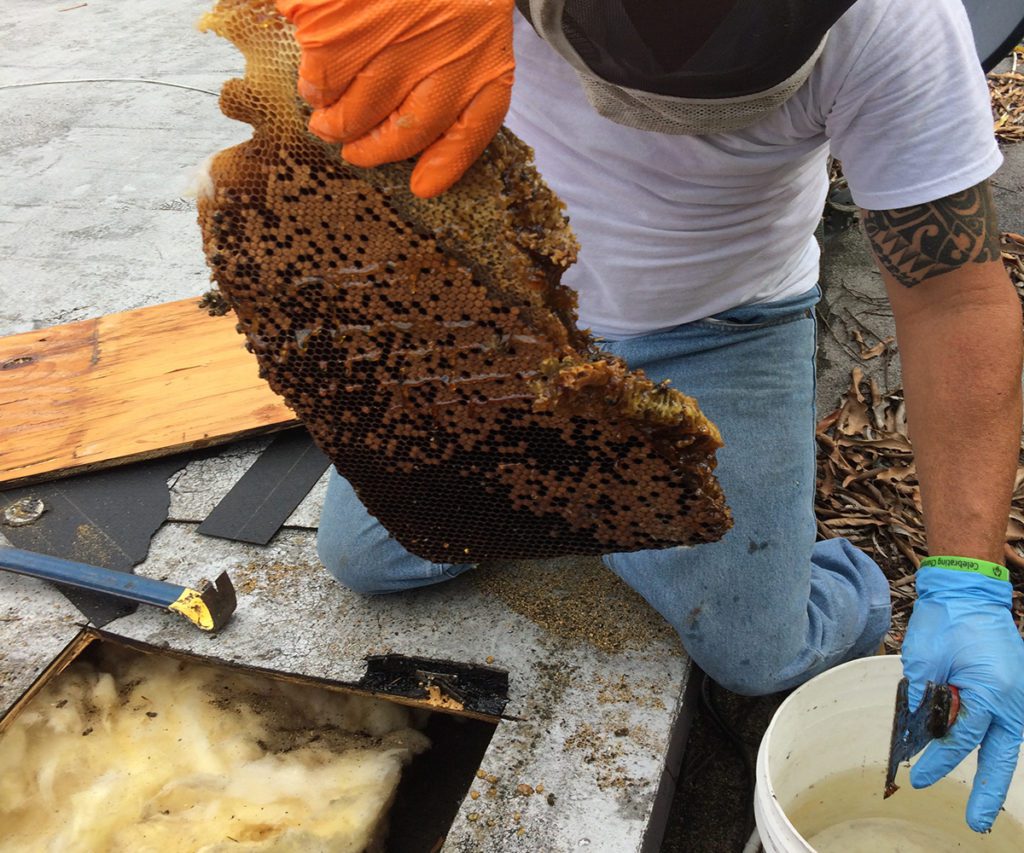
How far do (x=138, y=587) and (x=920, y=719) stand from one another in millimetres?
1763

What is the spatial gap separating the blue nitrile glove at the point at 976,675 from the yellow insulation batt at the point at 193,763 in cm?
116

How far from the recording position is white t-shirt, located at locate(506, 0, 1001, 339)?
167 cm

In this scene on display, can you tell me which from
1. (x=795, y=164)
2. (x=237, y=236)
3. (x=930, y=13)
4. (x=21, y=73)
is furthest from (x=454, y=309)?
(x=21, y=73)

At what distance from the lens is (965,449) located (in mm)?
1808

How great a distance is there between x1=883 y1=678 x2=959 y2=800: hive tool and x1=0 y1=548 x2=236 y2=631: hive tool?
4.99 feet

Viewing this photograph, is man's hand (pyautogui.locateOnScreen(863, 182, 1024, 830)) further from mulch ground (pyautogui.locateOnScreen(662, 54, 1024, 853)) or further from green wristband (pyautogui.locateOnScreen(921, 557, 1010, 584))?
mulch ground (pyautogui.locateOnScreen(662, 54, 1024, 853))

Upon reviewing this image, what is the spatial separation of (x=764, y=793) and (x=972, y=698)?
0.44 metres

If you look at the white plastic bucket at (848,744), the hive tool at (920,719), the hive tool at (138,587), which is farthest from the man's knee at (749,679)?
the hive tool at (138,587)

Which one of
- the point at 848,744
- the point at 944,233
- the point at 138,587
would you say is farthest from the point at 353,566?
the point at 944,233

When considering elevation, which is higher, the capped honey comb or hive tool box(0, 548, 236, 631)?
the capped honey comb

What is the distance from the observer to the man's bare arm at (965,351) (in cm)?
175

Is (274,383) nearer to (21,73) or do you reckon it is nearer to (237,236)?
(237,236)

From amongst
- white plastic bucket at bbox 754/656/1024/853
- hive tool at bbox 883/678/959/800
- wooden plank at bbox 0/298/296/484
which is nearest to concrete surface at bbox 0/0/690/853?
wooden plank at bbox 0/298/296/484

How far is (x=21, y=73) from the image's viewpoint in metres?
5.71
